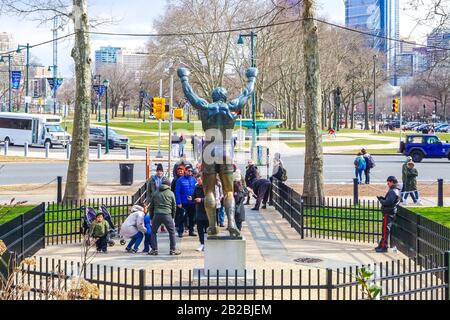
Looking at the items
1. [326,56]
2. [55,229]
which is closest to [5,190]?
[55,229]

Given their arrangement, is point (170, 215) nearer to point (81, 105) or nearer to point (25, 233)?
point (25, 233)

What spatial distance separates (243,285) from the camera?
32.1 feet

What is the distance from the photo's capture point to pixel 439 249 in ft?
38.2

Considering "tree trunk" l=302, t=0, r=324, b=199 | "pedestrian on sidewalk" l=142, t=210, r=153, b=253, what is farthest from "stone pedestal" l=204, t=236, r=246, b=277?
"tree trunk" l=302, t=0, r=324, b=199

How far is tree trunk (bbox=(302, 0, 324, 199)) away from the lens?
20.6m

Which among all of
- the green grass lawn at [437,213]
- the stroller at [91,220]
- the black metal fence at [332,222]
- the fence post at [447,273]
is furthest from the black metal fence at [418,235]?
the stroller at [91,220]

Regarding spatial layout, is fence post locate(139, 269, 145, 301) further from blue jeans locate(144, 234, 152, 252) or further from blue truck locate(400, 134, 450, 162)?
blue truck locate(400, 134, 450, 162)

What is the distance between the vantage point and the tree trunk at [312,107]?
67.7 ft

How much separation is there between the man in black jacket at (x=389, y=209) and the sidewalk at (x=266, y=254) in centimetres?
24

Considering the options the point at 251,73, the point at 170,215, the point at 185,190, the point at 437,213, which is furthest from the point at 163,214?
the point at 437,213

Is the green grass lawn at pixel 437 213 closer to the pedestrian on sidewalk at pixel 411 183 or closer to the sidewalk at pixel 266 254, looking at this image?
the pedestrian on sidewalk at pixel 411 183

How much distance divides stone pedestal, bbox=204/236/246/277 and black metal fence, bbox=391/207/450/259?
10.6 ft

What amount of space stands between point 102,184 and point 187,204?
1344 centimetres

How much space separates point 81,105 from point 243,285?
12.8 m
